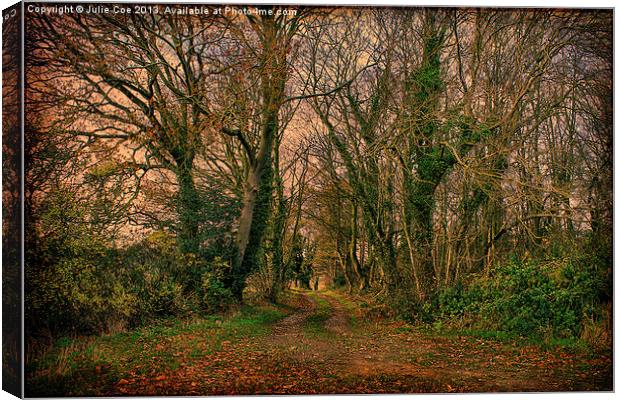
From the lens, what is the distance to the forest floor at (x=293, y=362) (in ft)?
25.9

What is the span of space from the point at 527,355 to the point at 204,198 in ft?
14.8

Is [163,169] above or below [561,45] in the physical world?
below

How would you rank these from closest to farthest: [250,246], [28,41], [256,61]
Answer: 1. [28,41]
2. [256,61]
3. [250,246]

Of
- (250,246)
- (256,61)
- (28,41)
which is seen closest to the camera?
(28,41)

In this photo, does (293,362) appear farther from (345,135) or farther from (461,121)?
(461,121)

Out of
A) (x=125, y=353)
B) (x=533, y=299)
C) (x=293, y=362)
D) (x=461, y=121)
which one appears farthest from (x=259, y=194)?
(x=533, y=299)

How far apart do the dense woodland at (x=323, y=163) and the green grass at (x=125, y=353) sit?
7.1 inches

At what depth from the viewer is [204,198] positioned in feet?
28.1

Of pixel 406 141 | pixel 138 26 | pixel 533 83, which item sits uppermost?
pixel 138 26

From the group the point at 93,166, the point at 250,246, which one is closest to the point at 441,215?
the point at 250,246

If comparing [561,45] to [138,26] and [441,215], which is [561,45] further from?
[138,26]

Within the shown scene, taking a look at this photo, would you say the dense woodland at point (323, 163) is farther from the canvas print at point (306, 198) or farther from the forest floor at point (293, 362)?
the forest floor at point (293, 362)

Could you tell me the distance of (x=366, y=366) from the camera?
8.20 m

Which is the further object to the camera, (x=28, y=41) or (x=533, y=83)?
(x=533, y=83)
